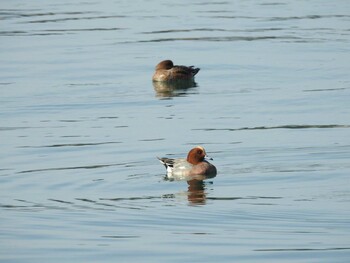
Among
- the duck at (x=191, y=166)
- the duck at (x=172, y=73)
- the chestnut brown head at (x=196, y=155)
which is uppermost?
the duck at (x=172, y=73)

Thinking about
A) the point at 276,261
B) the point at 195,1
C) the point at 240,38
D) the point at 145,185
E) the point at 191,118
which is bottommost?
the point at 276,261

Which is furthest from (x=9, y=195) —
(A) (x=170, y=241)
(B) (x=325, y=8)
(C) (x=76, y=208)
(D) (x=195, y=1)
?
(D) (x=195, y=1)

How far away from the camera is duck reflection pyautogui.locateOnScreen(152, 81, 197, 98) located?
25536 mm

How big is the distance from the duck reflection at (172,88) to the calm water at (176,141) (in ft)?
0.55

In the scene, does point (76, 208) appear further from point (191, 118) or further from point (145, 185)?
point (191, 118)

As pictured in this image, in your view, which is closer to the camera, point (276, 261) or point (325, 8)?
point (276, 261)

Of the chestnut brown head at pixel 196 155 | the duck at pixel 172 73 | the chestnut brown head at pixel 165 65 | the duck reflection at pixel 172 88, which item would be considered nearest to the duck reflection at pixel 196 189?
the chestnut brown head at pixel 196 155

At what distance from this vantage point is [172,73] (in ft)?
89.1

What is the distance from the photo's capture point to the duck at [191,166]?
1736 centimetres

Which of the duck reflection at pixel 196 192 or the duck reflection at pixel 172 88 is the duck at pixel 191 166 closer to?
the duck reflection at pixel 196 192

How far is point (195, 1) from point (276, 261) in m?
32.2

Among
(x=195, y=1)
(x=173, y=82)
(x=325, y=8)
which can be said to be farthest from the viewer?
(x=195, y=1)

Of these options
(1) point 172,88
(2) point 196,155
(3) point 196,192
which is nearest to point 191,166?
(2) point 196,155

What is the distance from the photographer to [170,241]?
13.1 m
